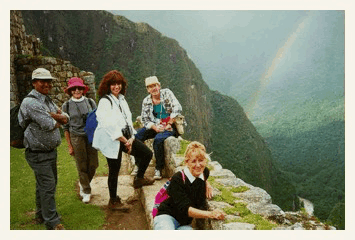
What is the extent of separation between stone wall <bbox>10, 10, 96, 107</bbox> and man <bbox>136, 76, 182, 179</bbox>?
511cm

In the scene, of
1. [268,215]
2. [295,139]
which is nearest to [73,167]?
[268,215]

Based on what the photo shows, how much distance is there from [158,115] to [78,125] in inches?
51.5

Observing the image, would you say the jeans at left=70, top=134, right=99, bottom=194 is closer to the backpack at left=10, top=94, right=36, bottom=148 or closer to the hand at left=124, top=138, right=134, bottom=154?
the hand at left=124, top=138, right=134, bottom=154

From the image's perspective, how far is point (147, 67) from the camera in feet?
88.8

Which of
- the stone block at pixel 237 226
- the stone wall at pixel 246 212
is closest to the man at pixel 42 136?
the stone wall at pixel 246 212

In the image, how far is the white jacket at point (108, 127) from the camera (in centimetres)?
372

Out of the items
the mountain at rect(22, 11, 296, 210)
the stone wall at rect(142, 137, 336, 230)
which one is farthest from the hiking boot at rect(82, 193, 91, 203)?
the mountain at rect(22, 11, 296, 210)

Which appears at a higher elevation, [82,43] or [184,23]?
[82,43]

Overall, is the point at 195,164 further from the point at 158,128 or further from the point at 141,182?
the point at 158,128

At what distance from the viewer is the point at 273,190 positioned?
1953 inches

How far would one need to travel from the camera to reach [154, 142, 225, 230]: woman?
9.82 feet

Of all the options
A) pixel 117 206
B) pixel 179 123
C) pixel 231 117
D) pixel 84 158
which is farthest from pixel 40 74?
pixel 231 117

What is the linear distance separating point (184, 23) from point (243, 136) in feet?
145
